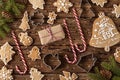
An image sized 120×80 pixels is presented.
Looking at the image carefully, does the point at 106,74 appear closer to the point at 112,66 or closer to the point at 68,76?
the point at 112,66

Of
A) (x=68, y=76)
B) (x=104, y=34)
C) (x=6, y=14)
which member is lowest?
(x=68, y=76)

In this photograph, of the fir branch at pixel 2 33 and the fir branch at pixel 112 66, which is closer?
the fir branch at pixel 112 66

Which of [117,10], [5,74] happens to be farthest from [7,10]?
[117,10]

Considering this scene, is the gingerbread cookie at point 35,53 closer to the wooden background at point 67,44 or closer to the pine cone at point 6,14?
Result: the wooden background at point 67,44

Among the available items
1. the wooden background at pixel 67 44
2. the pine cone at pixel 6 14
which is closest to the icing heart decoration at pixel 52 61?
the wooden background at pixel 67 44

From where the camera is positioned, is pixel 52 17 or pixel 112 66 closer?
pixel 112 66
